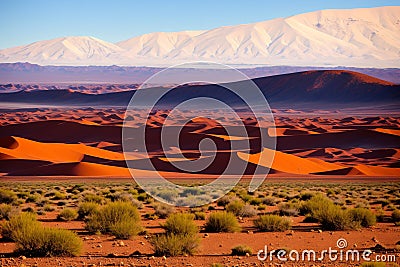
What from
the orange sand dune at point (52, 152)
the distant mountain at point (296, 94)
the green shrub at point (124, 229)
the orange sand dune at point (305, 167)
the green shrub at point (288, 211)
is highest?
the distant mountain at point (296, 94)

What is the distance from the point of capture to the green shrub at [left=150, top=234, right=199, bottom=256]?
11.8 m

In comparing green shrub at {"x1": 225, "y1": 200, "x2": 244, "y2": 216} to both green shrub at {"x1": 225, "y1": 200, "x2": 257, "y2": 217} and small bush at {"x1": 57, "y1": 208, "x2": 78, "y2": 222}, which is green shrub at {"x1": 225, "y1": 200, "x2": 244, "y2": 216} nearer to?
green shrub at {"x1": 225, "y1": 200, "x2": 257, "y2": 217}

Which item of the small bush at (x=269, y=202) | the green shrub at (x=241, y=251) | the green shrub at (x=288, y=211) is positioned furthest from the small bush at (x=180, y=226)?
the small bush at (x=269, y=202)

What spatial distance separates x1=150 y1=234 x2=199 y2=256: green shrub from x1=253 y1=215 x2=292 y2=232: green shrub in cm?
338

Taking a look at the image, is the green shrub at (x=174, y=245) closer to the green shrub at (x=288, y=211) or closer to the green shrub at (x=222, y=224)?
the green shrub at (x=222, y=224)

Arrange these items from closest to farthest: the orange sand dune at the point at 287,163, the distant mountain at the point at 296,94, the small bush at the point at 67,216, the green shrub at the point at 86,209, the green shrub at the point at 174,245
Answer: the green shrub at the point at 174,245 → the small bush at the point at 67,216 → the green shrub at the point at 86,209 → the orange sand dune at the point at 287,163 → the distant mountain at the point at 296,94

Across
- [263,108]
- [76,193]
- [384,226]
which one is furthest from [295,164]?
[263,108]

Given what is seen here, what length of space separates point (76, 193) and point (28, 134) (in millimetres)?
44946

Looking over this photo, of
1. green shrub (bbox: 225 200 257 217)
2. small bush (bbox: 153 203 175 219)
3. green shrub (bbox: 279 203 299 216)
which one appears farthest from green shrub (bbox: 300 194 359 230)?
small bush (bbox: 153 203 175 219)

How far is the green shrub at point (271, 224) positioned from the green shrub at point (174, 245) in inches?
133

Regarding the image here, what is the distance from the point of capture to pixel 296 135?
2680 inches

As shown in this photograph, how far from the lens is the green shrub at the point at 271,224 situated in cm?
1516

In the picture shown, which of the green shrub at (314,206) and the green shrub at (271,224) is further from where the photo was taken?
the green shrub at (314,206)

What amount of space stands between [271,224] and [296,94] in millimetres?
A: 134689
